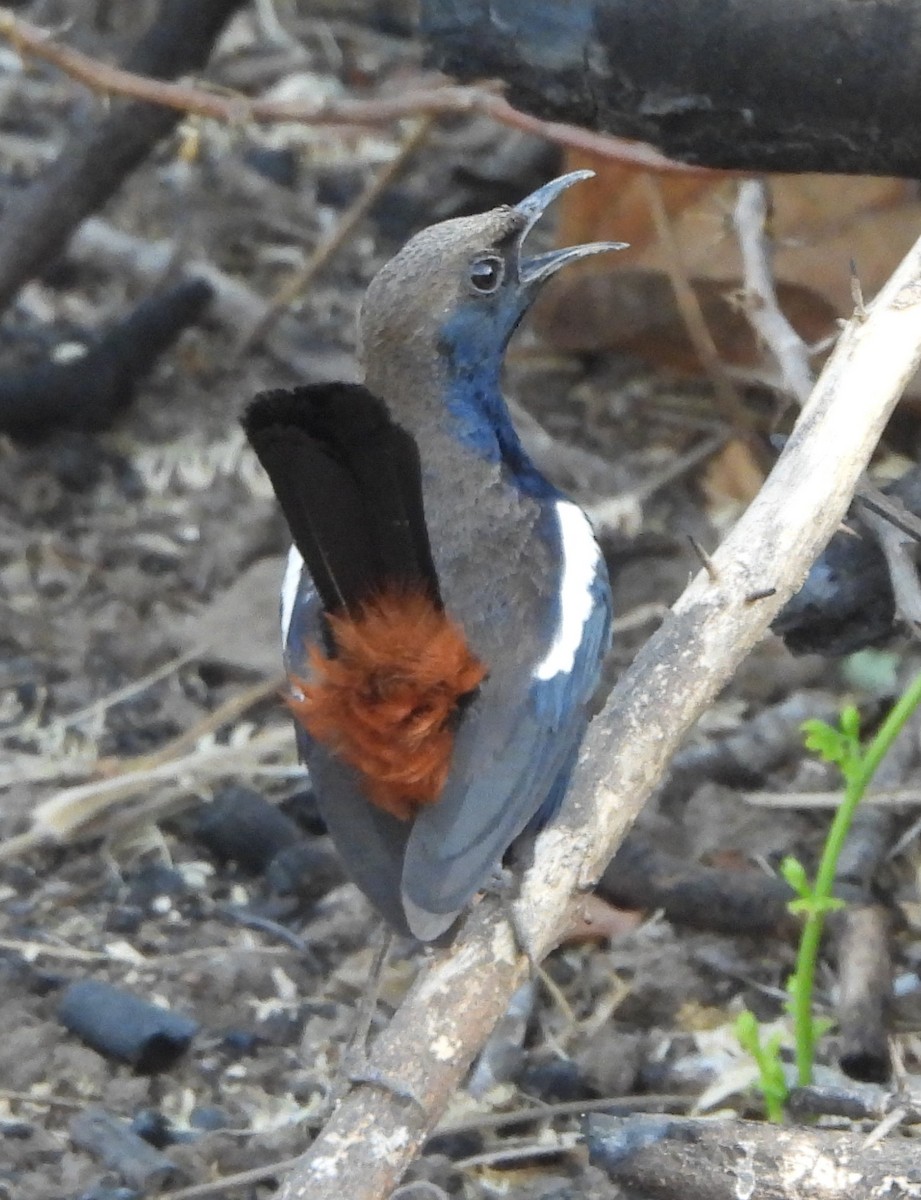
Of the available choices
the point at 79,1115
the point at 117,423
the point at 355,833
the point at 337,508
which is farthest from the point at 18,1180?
the point at 117,423

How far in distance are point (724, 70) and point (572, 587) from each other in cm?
109

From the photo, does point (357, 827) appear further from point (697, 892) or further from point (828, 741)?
point (697, 892)

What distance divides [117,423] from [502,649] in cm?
359

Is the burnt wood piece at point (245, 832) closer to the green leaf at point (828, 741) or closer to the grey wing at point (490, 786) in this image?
the grey wing at point (490, 786)

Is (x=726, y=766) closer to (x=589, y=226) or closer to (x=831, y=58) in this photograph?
(x=831, y=58)

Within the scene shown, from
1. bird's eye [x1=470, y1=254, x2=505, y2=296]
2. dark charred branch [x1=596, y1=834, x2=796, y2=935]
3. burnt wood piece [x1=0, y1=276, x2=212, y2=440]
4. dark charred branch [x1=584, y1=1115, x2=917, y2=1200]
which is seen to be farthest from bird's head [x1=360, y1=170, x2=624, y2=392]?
burnt wood piece [x1=0, y1=276, x2=212, y2=440]

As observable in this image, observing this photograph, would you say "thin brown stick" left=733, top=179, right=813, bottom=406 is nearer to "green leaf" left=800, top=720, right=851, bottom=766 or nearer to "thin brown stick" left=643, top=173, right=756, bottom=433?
"green leaf" left=800, top=720, right=851, bottom=766

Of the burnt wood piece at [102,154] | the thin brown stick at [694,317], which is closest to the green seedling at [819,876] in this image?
the thin brown stick at [694,317]

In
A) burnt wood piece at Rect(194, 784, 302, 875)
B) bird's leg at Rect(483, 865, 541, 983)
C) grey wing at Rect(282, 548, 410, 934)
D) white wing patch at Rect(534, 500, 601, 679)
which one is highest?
white wing patch at Rect(534, 500, 601, 679)

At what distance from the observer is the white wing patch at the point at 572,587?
3.26 metres

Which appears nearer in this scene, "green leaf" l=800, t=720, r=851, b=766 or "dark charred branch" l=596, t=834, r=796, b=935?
"green leaf" l=800, t=720, r=851, b=766

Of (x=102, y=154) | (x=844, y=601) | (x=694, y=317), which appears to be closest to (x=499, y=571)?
(x=844, y=601)

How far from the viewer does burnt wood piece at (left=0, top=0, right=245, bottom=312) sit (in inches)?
233

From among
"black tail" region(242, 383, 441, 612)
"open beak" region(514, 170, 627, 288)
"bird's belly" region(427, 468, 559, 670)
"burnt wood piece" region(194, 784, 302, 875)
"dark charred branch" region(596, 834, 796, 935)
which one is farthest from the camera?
"burnt wood piece" region(194, 784, 302, 875)
